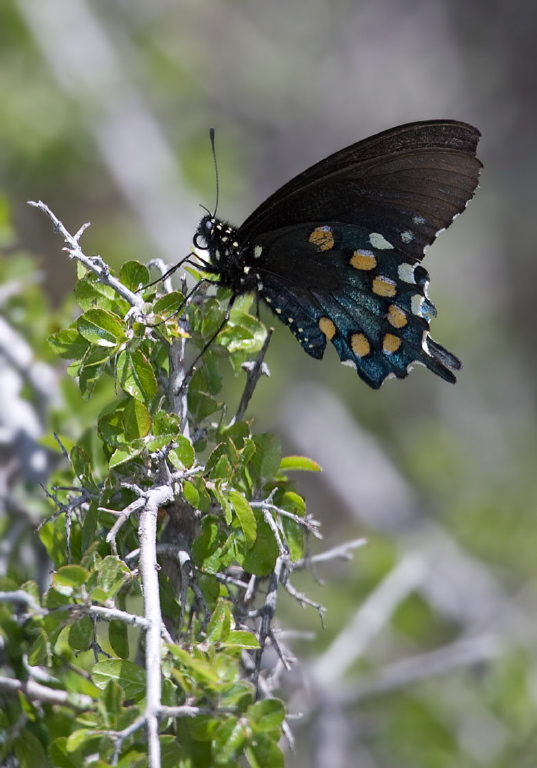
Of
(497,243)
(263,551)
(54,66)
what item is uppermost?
(497,243)

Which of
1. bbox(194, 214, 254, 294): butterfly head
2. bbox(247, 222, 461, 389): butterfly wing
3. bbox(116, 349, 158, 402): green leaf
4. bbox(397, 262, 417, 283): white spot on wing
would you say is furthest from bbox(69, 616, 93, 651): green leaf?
bbox(397, 262, 417, 283): white spot on wing

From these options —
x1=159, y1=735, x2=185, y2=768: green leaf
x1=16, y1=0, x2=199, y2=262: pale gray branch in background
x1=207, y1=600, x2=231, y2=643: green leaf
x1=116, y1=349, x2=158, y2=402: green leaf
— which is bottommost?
x1=159, y1=735, x2=185, y2=768: green leaf

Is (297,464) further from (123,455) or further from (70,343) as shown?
(70,343)

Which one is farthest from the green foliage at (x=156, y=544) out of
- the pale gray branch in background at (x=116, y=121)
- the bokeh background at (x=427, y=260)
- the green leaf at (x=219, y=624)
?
the pale gray branch in background at (x=116, y=121)

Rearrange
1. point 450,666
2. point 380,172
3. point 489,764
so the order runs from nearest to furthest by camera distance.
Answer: point 380,172 → point 450,666 → point 489,764

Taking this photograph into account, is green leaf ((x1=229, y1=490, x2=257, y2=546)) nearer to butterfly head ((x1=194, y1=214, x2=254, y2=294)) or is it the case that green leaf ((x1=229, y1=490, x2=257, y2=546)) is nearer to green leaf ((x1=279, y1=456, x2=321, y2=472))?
green leaf ((x1=279, y1=456, x2=321, y2=472))

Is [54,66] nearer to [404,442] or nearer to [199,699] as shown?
[404,442]

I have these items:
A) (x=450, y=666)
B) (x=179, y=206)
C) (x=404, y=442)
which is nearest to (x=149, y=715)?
(x=450, y=666)
